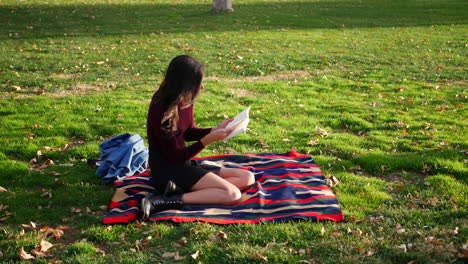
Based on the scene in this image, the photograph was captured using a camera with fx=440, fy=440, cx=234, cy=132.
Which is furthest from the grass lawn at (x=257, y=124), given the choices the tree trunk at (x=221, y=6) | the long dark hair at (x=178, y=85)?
the tree trunk at (x=221, y=6)

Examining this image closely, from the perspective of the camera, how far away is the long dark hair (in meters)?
4.97

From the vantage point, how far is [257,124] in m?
8.33

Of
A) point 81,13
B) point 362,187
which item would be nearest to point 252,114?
point 362,187

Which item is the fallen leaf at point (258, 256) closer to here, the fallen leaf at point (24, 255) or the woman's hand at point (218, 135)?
the woman's hand at point (218, 135)

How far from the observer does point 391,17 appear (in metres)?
22.2

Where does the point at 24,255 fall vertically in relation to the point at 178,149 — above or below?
below

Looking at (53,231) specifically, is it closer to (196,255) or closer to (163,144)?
(163,144)

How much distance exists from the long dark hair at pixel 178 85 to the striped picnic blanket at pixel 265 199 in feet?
3.31

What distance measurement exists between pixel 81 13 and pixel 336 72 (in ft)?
45.6

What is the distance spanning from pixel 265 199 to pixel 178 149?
127cm

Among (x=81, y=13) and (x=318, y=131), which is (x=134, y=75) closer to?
(x=318, y=131)

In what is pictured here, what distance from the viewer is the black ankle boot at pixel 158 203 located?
197 inches

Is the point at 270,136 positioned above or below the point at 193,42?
below

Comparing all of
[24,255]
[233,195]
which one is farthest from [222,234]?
[24,255]
